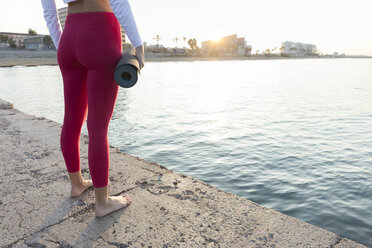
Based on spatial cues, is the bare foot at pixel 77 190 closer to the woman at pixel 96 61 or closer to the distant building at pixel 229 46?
the woman at pixel 96 61

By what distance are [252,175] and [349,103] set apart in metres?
11.8

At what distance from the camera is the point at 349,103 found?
13805mm

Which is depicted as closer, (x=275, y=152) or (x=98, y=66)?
(x=98, y=66)

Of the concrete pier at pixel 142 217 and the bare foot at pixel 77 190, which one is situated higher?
the bare foot at pixel 77 190

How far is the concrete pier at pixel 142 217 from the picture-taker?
175 centimetres

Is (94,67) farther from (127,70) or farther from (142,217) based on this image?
(142,217)

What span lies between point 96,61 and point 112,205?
107cm

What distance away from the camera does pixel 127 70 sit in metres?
1.70

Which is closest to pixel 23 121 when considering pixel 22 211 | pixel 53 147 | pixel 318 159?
pixel 53 147

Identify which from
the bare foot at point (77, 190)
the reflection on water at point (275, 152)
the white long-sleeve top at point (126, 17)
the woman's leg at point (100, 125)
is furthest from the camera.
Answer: the reflection on water at point (275, 152)

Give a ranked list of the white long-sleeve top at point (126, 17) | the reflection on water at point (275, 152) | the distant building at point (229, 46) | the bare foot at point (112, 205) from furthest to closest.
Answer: the distant building at point (229, 46), the reflection on water at point (275, 152), the bare foot at point (112, 205), the white long-sleeve top at point (126, 17)

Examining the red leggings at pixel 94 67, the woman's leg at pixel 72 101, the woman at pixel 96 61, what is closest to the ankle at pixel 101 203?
the woman at pixel 96 61

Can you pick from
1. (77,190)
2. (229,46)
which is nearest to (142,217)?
(77,190)

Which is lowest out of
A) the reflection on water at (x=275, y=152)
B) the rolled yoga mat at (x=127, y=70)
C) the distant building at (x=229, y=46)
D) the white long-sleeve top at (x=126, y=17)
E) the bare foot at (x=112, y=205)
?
the reflection on water at (x=275, y=152)
